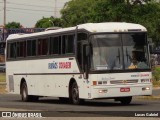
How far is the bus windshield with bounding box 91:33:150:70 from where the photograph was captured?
25062 mm

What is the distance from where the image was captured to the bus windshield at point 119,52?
2506 cm

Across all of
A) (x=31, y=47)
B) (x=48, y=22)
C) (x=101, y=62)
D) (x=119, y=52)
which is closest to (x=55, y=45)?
(x=31, y=47)

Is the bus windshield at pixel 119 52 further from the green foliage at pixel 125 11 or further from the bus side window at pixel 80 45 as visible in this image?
the green foliage at pixel 125 11

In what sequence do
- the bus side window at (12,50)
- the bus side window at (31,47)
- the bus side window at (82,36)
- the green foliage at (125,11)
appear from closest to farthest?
the bus side window at (82,36), the bus side window at (31,47), the bus side window at (12,50), the green foliage at (125,11)

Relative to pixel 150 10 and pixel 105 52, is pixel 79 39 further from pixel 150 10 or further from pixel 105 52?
pixel 150 10

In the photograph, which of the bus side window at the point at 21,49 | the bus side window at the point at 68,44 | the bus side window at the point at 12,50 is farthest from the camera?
the bus side window at the point at 12,50

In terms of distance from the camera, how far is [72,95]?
2708 cm

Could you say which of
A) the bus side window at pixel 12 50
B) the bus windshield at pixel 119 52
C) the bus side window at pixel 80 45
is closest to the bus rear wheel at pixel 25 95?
the bus side window at pixel 12 50

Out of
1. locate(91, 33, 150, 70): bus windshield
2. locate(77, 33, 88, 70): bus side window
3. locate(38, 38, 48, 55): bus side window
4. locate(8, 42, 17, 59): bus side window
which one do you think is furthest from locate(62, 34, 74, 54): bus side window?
locate(8, 42, 17, 59): bus side window

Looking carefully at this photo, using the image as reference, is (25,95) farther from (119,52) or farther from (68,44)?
(119,52)

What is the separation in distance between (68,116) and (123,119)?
7.30 feet

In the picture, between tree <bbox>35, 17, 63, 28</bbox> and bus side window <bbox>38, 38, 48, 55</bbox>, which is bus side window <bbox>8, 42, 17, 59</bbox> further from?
tree <bbox>35, 17, 63, 28</bbox>

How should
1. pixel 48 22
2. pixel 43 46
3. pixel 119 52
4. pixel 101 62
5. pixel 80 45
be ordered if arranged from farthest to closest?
pixel 48 22 → pixel 43 46 → pixel 80 45 → pixel 119 52 → pixel 101 62

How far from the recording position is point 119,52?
25.2m
